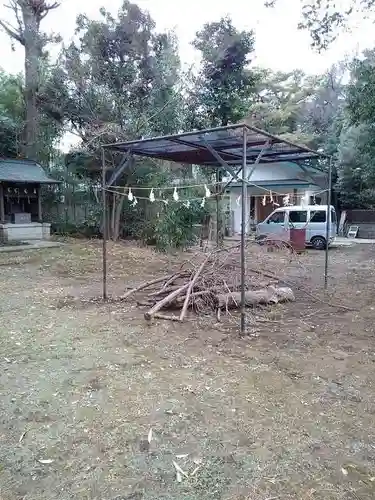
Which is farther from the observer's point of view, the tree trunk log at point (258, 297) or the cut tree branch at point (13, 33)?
the cut tree branch at point (13, 33)

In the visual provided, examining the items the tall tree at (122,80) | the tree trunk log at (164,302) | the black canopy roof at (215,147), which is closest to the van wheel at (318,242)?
the tall tree at (122,80)

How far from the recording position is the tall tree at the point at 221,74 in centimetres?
1380

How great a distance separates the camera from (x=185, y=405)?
2.84m

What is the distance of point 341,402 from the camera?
2889 millimetres

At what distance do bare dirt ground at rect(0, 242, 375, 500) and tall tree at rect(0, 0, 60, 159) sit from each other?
11.1 meters

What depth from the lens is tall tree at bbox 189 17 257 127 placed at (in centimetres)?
1380

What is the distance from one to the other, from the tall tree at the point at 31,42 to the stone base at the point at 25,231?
3.39 m

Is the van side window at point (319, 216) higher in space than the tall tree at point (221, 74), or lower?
lower

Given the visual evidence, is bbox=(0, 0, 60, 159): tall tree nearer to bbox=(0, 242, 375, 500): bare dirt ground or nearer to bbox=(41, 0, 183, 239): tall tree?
bbox=(41, 0, 183, 239): tall tree

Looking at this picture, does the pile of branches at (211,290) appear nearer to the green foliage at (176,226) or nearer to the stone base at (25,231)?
the green foliage at (176,226)

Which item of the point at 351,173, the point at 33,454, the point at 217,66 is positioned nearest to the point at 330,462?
the point at 33,454

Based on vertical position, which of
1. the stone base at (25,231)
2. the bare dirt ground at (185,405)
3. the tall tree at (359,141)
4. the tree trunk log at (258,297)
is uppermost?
the tall tree at (359,141)

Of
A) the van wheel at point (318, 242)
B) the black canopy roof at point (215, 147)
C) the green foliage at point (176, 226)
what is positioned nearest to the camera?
the black canopy roof at point (215, 147)

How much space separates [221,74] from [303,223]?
6.03m
